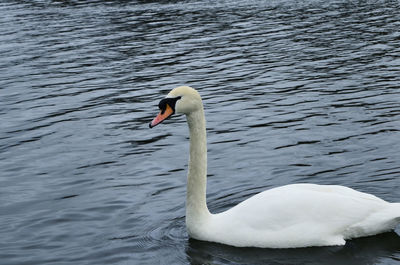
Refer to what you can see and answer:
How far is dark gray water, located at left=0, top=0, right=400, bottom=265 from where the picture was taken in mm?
9523

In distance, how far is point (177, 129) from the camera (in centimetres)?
1512

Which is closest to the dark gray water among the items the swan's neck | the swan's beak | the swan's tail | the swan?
the swan

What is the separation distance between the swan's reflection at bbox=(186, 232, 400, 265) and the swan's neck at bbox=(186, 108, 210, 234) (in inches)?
16.1

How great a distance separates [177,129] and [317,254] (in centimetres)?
721

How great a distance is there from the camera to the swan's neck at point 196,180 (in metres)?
8.87

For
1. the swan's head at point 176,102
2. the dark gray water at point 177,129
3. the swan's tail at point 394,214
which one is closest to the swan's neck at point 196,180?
the swan's head at point 176,102

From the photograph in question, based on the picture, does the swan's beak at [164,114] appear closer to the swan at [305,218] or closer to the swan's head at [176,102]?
the swan's head at [176,102]

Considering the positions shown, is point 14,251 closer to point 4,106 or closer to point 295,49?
point 4,106

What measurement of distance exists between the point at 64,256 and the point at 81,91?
34.2 feet

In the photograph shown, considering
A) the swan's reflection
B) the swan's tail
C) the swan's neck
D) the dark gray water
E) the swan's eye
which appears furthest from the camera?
the dark gray water

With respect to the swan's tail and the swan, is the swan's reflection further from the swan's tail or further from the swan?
the swan's tail

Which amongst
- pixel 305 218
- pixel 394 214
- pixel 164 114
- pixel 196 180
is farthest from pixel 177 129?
pixel 394 214

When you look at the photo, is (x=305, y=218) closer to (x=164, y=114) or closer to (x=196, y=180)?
(x=196, y=180)

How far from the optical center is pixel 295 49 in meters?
22.8
